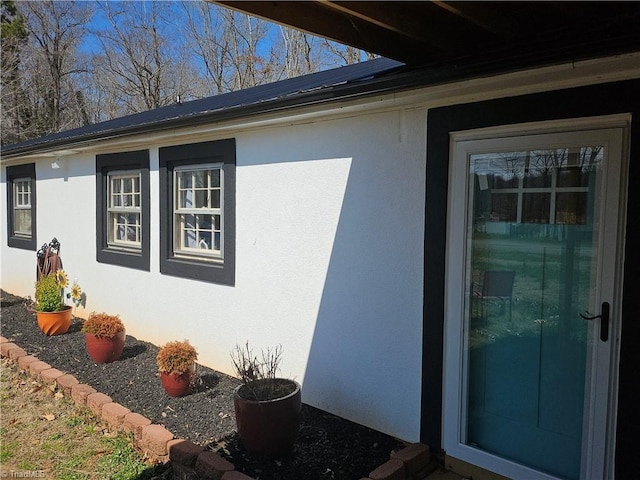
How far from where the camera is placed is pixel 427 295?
347 centimetres

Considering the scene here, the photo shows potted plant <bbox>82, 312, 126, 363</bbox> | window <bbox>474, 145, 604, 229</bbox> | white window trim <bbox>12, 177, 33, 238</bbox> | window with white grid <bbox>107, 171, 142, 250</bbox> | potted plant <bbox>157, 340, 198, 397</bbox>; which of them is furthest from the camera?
white window trim <bbox>12, 177, 33, 238</bbox>

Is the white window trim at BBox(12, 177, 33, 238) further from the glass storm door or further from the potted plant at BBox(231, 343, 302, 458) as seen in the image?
the glass storm door

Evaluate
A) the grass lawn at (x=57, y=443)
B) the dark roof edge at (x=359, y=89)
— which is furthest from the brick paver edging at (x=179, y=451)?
the dark roof edge at (x=359, y=89)

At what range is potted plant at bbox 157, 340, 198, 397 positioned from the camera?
4.40m

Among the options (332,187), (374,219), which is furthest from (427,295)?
(332,187)

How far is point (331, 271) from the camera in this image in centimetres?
416

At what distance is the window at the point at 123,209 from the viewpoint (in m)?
6.20

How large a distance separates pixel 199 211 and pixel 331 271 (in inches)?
82.2

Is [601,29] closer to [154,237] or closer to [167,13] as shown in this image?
[154,237]

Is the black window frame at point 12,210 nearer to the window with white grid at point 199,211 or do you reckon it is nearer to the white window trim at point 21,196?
the white window trim at point 21,196

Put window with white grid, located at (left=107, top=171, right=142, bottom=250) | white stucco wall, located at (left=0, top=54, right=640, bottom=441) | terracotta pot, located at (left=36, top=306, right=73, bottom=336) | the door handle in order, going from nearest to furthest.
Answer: the door handle
white stucco wall, located at (left=0, top=54, right=640, bottom=441)
terracotta pot, located at (left=36, top=306, right=73, bottom=336)
window with white grid, located at (left=107, top=171, right=142, bottom=250)

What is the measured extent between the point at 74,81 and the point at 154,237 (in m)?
19.6

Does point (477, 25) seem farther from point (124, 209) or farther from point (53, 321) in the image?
point (53, 321)

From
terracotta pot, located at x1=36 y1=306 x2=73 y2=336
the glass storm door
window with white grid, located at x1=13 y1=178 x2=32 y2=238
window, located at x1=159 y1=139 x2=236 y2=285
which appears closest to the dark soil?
terracotta pot, located at x1=36 y1=306 x2=73 y2=336
